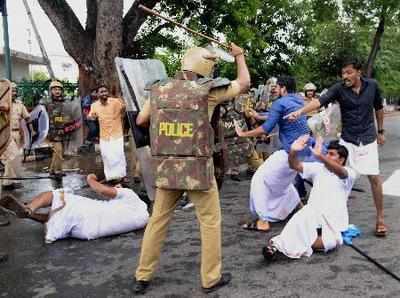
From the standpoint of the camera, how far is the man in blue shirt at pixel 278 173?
5012mm

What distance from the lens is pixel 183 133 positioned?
339 cm

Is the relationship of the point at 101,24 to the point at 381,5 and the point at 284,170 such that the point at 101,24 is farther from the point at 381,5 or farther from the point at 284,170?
the point at 381,5

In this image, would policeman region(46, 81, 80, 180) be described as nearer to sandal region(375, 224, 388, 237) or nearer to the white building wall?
sandal region(375, 224, 388, 237)

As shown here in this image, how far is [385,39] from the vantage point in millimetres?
28719

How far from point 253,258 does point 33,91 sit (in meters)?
9.78

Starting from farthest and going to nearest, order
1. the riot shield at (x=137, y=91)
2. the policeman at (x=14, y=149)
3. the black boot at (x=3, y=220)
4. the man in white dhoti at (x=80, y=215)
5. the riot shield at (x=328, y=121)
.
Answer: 1. the policeman at (x=14, y=149)
2. the riot shield at (x=328, y=121)
3. the riot shield at (x=137, y=91)
4. the black boot at (x=3, y=220)
5. the man in white dhoti at (x=80, y=215)

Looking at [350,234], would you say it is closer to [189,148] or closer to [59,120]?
[189,148]

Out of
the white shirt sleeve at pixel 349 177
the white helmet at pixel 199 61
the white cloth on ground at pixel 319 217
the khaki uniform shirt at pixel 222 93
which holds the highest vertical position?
the white helmet at pixel 199 61

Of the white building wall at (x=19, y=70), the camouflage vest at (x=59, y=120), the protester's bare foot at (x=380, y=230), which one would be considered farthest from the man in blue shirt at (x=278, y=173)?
the white building wall at (x=19, y=70)

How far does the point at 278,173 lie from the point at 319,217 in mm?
830

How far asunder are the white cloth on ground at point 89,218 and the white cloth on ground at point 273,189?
1275 mm

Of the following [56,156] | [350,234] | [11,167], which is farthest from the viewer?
[56,156]

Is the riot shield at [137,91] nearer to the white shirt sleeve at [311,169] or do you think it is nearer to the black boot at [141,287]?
the white shirt sleeve at [311,169]

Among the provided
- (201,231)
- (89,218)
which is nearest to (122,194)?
(89,218)
